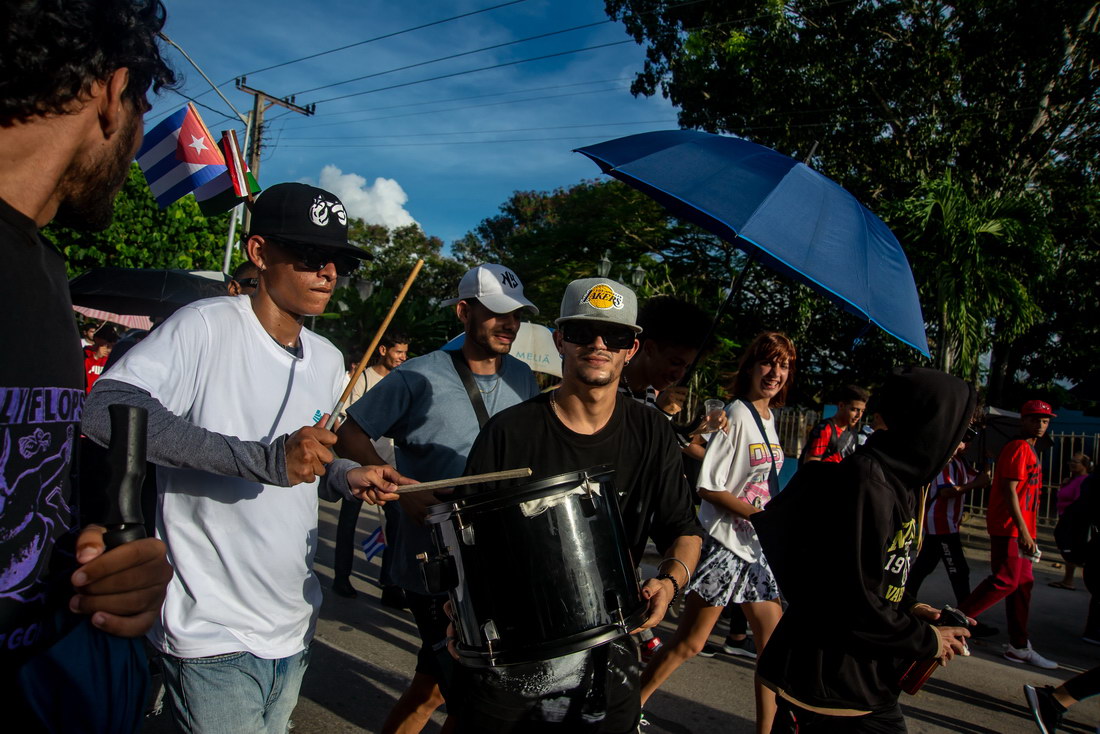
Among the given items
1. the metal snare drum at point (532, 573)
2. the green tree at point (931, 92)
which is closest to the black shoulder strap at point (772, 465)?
the metal snare drum at point (532, 573)

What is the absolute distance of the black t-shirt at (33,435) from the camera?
1.09 m

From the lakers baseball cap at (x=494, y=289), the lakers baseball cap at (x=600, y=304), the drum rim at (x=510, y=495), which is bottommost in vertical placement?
the drum rim at (x=510, y=495)

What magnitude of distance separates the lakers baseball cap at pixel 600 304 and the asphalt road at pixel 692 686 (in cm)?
262

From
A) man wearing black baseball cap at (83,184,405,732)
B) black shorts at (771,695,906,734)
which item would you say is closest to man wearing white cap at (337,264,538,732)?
man wearing black baseball cap at (83,184,405,732)

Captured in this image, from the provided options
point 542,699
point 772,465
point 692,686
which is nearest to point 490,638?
point 542,699

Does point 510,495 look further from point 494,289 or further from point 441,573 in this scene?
point 494,289

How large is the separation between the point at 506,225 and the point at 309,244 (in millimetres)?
50529

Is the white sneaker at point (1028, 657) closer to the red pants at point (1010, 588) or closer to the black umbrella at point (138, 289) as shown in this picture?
the red pants at point (1010, 588)

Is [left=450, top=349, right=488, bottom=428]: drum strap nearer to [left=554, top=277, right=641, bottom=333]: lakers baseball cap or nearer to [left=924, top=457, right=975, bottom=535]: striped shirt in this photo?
[left=554, top=277, right=641, bottom=333]: lakers baseball cap

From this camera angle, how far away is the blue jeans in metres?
2.17

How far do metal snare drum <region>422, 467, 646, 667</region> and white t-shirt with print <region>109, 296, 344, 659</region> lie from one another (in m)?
0.50

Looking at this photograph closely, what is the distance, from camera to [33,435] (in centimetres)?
112

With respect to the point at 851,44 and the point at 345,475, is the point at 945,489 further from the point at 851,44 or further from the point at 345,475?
the point at 851,44

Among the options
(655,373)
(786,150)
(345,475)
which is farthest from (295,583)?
(786,150)
